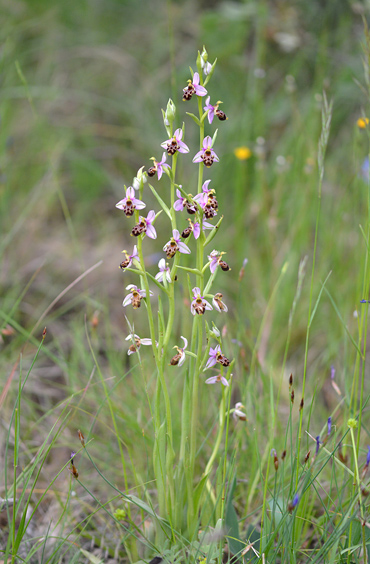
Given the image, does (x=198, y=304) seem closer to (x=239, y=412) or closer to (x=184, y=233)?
(x=184, y=233)

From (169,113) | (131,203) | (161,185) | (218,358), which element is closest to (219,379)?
(218,358)

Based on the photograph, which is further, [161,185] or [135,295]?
[161,185]

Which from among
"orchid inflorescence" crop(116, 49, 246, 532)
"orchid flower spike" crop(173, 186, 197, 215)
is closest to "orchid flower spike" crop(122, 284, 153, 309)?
"orchid inflorescence" crop(116, 49, 246, 532)

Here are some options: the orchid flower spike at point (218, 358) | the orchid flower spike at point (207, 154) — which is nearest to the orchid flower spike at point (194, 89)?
the orchid flower spike at point (207, 154)

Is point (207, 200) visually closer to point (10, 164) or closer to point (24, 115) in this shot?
point (10, 164)

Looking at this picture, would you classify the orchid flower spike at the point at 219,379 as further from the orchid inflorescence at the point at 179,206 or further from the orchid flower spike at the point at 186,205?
the orchid flower spike at the point at 186,205

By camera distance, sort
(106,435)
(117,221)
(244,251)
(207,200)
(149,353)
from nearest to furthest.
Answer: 1. (207,200)
2. (106,435)
3. (149,353)
4. (244,251)
5. (117,221)

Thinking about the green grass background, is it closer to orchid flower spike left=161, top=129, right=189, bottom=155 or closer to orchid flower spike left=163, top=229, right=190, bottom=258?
orchid flower spike left=163, top=229, right=190, bottom=258

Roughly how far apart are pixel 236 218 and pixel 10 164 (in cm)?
160

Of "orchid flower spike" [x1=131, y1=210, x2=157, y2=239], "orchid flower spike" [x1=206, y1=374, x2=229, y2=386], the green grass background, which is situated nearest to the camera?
"orchid flower spike" [x1=131, y1=210, x2=157, y2=239]

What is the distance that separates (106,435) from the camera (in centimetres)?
198

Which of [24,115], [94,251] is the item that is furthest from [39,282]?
[24,115]

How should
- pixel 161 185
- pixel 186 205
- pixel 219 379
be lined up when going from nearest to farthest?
pixel 186 205, pixel 219 379, pixel 161 185

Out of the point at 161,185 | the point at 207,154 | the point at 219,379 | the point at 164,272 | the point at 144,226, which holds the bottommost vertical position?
the point at 219,379
